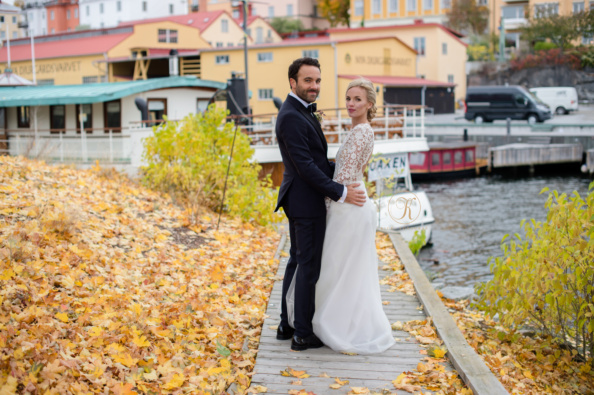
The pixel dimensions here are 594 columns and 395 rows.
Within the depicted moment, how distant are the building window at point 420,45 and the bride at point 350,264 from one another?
52.6 metres

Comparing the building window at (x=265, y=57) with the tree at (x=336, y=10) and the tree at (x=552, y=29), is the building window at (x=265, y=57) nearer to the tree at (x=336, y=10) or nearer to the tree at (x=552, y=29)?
the tree at (x=552, y=29)

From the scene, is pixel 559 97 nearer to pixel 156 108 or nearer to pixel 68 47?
pixel 156 108

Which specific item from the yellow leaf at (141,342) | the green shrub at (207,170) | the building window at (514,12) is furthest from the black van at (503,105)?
the yellow leaf at (141,342)

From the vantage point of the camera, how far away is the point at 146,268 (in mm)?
7109

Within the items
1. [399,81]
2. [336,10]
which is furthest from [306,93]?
[336,10]

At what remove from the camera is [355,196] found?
5.15 meters

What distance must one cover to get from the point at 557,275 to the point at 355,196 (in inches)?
93.8

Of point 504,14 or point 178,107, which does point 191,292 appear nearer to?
point 178,107

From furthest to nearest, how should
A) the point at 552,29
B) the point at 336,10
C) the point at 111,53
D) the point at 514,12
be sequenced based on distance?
the point at 336,10 → the point at 514,12 → the point at 552,29 → the point at 111,53

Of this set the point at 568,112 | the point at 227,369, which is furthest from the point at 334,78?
the point at 227,369

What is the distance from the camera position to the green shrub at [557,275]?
604 centimetres

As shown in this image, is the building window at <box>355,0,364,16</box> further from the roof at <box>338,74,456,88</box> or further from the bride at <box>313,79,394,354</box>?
the bride at <box>313,79,394,354</box>

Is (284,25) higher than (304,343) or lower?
higher

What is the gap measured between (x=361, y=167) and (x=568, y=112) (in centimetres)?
4776
